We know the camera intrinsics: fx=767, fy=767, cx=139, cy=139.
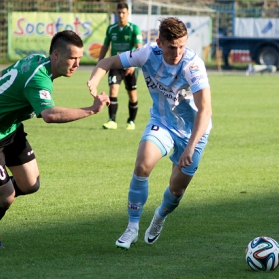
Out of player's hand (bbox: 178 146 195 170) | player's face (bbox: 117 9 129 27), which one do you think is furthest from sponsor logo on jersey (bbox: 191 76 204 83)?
player's face (bbox: 117 9 129 27)

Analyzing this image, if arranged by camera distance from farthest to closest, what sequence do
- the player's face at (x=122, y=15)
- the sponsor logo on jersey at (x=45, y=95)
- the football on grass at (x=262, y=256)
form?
1. the player's face at (x=122, y=15)
2. the sponsor logo on jersey at (x=45, y=95)
3. the football on grass at (x=262, y=256)

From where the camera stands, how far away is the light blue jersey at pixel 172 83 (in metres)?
6.31

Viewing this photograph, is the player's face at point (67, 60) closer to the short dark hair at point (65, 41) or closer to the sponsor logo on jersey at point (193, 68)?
the short dark hair at point (65, 41)

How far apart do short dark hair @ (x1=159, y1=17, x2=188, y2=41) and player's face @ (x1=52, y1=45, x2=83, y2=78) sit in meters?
0.69

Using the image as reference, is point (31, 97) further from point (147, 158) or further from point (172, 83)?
point (172, 83)

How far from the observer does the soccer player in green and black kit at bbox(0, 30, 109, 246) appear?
572 cm

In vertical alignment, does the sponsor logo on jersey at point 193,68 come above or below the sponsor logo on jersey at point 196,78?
above

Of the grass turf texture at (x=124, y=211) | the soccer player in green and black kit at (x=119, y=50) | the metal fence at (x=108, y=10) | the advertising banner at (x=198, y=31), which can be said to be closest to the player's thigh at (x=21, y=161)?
the grass turf texture at (x=124, y=211)

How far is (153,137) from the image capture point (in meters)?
6.51

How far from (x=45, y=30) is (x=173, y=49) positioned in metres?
29.2

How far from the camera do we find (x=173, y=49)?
20.4ft

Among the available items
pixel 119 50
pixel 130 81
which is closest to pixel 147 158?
pixel 130 81

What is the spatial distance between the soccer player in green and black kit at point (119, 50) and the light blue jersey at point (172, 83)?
7974 millimetres

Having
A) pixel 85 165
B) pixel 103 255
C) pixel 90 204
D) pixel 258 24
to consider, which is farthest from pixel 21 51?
pixel 103 255
